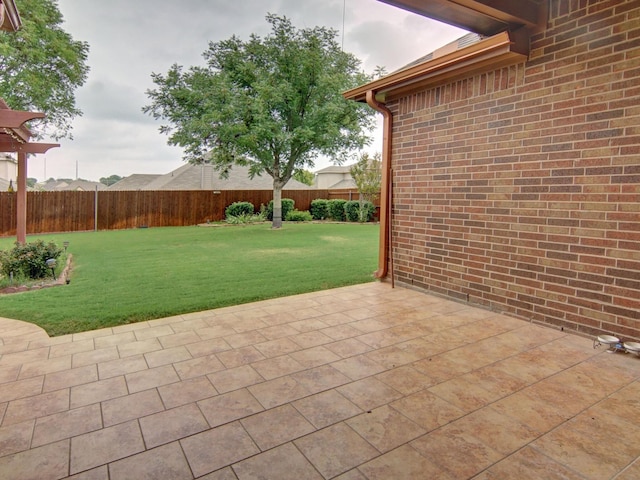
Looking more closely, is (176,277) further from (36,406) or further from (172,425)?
(172,425)

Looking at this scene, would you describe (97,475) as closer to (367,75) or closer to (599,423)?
(599,423)

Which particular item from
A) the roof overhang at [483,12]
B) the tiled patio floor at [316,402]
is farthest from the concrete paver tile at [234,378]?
the roof overhang at [483,12]

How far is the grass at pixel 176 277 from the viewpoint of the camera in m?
3.99

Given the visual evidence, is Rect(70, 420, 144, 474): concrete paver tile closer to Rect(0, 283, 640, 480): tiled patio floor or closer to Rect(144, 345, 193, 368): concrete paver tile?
Rect(0, 283, 640, 480): tiled patio floor

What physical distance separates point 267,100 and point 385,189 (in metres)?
8.78

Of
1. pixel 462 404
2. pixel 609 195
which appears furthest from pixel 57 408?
pixel 609 195

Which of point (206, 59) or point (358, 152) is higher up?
point (206, 59)

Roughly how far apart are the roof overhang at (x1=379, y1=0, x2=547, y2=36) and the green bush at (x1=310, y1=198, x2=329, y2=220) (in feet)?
48.2

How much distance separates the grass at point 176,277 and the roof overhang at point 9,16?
8.05ft

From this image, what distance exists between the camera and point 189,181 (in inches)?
862

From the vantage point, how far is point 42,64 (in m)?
13.4

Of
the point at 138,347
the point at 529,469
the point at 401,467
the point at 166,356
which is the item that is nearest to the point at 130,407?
the point at 166,356

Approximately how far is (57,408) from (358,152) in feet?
45.7

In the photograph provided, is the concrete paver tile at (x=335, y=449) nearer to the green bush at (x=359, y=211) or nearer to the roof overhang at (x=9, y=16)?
the roof overhang at (x=9, y=16)
